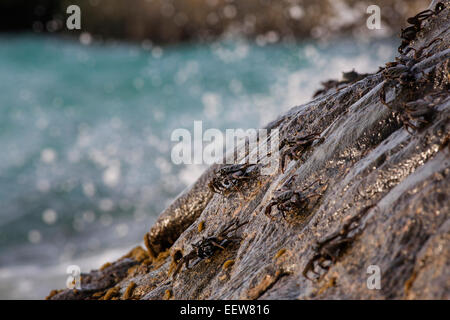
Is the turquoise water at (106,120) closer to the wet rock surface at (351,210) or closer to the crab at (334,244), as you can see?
the wet rock surface at (351,210)

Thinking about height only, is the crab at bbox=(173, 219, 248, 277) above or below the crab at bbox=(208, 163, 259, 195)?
below

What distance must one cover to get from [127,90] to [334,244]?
69.2ft

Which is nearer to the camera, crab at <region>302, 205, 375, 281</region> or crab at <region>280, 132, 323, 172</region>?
crab at <region>302, 205, 375, 281</region>

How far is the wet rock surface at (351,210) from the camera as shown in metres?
2.56

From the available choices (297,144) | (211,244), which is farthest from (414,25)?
(211,244)

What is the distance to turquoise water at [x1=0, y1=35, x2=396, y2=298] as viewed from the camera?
1509 cm

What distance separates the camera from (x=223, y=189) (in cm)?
408

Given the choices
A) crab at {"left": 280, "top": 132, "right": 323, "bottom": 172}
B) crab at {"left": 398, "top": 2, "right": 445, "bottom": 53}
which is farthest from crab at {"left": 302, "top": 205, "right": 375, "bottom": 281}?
crab at {"left": 398, "top": 2, "right": 445, "bottom": 53}

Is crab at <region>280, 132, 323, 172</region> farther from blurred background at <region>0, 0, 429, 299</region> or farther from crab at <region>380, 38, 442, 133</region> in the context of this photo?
blurred background at <region>0, 0, 429, 299</region>

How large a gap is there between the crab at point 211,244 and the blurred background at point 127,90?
1028 centimetres

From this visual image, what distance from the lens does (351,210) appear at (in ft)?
9.73

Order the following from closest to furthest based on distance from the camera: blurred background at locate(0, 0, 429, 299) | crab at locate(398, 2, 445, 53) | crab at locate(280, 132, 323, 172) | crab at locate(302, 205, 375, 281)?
crab at locate(302, 205, 375, 281) → crab at locate(280, 132, 323, 172) → crab at locate(398, 2, 445, 53) → blurred background at locate(0, 0, 429, 299)

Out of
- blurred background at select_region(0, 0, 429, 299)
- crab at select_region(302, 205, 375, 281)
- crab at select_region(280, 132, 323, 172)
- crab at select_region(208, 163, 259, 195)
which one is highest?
blurred background at select_region(0, 0, 429, 299)

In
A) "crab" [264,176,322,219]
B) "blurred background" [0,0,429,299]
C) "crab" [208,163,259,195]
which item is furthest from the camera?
"blurred background" [0,0,429,299]
